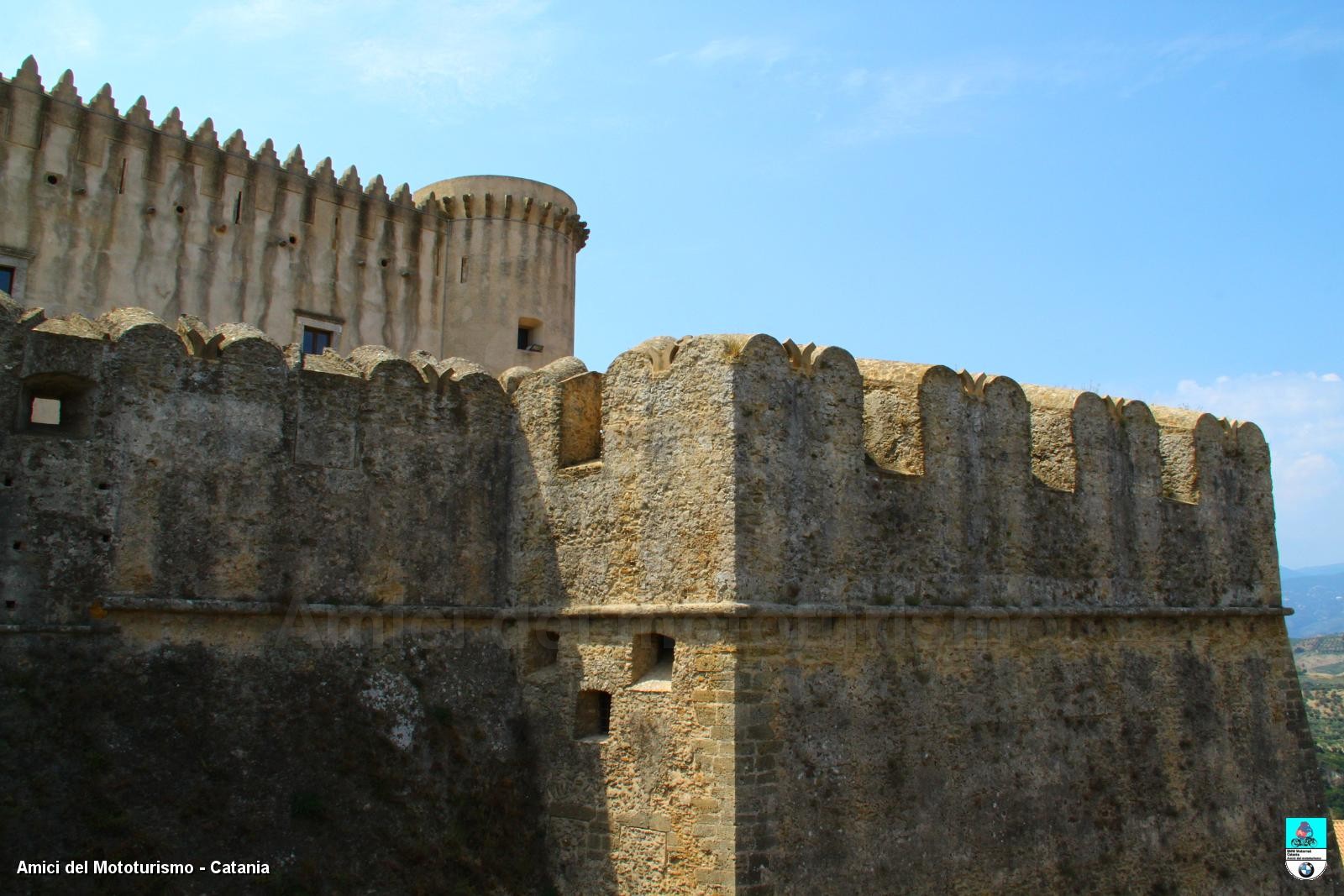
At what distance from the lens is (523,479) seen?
34.4 feet

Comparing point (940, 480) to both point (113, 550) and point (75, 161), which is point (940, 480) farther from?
point (75, 161)

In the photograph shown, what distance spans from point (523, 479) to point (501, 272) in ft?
31.3

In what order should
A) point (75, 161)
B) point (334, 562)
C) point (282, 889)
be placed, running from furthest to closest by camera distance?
point (75, 161), point (334, 562), point (282, 889)

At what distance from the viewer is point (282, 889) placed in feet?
26.7

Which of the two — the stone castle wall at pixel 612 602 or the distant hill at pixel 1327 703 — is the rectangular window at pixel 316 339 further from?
the distant hill at pixel 1327 703

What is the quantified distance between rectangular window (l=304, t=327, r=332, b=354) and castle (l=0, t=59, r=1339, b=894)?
768 cm

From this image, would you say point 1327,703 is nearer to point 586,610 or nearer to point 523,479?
point 523,479

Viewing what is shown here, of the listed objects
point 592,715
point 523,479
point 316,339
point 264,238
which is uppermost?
point 264,238

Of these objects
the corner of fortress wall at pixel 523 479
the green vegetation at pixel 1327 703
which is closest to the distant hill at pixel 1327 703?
the green vegetation at pixel 1327 703

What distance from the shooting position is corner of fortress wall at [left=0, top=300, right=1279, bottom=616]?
8734 millimetres

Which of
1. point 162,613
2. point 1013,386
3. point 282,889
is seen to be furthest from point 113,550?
point 1013,386

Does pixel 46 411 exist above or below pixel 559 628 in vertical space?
above

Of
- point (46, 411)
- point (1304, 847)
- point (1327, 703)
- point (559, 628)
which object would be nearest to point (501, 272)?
point (46, 411)

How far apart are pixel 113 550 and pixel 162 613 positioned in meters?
0.58
